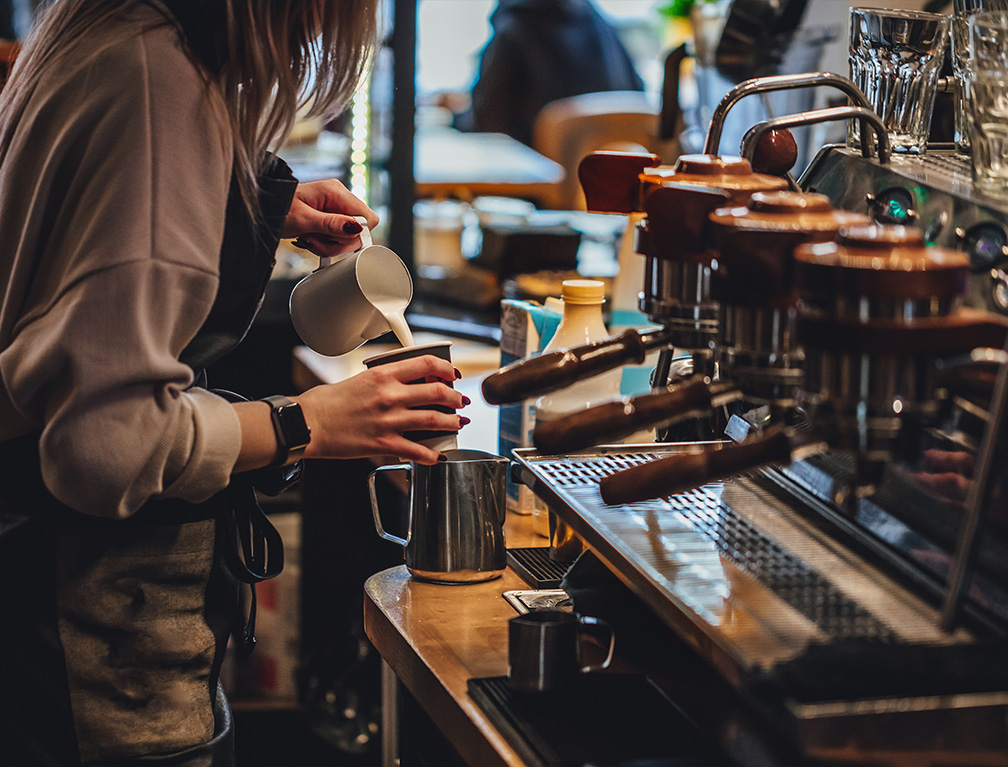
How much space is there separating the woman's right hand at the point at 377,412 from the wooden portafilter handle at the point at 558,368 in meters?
0.18

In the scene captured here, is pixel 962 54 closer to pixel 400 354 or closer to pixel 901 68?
pixel 901 68

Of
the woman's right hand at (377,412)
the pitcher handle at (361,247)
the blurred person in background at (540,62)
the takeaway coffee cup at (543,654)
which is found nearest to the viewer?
the takeaway coffee cup at (543,654)

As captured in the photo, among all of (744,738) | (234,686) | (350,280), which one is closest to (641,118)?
(234,686)

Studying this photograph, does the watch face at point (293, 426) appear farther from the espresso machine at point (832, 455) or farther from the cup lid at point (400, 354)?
the espresso machine at point (832, 455)

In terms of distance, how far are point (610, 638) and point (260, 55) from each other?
0.58 m

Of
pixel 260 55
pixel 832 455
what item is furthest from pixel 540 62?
pixel 832 455

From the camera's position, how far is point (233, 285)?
112 centimetres

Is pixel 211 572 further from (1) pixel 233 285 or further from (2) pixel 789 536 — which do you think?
(2) pixel 789 536

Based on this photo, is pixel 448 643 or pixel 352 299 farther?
pixel 352 299

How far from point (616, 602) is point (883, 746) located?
390mm

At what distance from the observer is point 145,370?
943 mm

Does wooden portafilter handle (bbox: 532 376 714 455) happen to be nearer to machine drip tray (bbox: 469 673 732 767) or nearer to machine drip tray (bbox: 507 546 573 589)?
machine drip tray (bbox: 469 673 732 767)

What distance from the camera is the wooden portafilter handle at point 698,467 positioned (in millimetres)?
823

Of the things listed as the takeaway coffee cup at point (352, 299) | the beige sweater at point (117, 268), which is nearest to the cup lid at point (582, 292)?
the takeaway coffee cup at point (352, 299)
